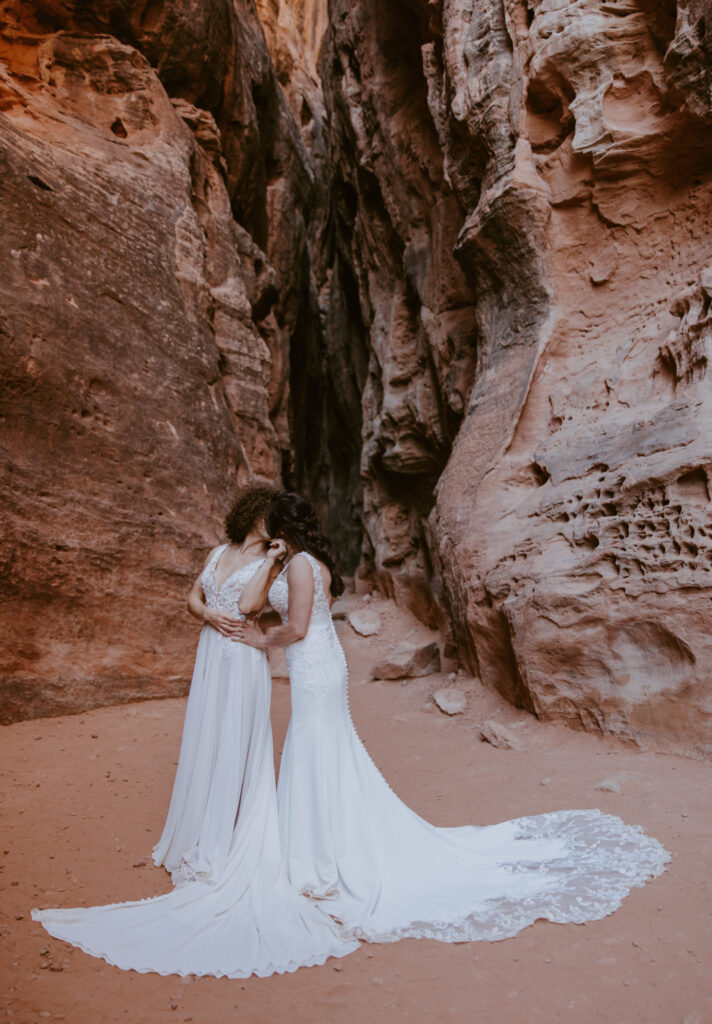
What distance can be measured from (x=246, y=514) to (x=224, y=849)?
5.51ft

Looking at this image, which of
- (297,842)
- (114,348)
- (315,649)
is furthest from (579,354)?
(297,842)

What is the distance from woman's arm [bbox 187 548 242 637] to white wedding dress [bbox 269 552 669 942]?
25cm

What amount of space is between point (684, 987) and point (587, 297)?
6927 mm

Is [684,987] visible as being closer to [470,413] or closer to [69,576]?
[69,576]

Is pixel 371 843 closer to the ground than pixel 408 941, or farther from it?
farther from it

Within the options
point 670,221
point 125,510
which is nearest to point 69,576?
point 125,510

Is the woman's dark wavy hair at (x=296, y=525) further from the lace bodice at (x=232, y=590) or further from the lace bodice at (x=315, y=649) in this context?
the lace bodice at (x=232, y=590)

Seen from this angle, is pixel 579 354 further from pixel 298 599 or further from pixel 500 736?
pixel 298 599

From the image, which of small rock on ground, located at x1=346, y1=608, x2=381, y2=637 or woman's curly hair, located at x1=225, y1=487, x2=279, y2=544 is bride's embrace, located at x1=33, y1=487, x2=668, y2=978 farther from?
small rock on ground, located at x1=346, y1=608, x2=381, y2=637

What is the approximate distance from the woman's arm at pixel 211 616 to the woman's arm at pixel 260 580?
10 cm

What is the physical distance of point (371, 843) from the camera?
3.37 m

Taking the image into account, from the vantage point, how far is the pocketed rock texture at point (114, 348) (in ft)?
20.8

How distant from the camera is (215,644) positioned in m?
3.76

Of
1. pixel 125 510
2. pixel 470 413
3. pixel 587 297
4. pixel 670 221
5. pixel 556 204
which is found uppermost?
pixel 556 204
